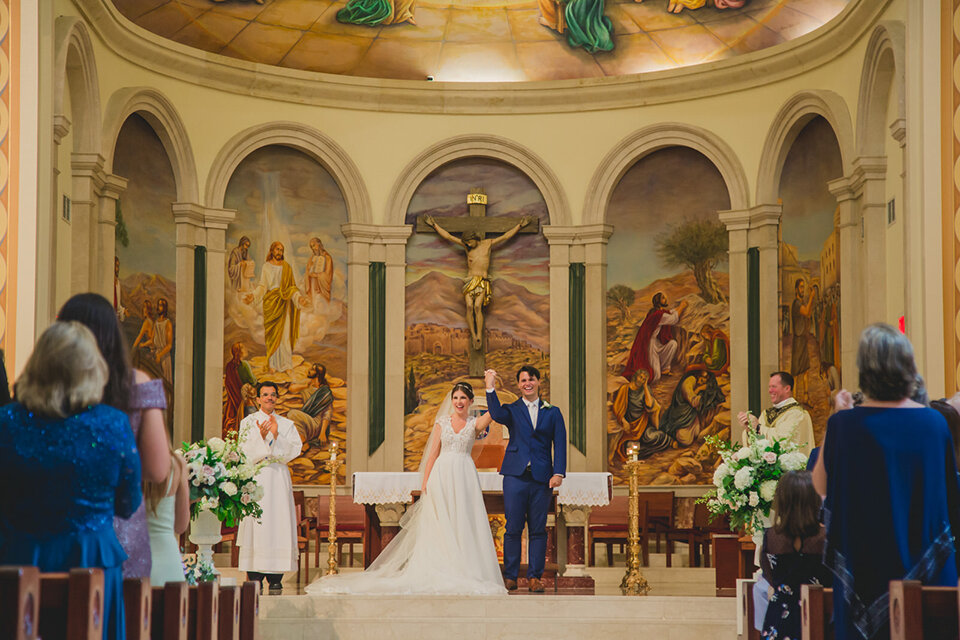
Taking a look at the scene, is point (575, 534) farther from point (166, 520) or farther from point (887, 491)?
point (887, 491)

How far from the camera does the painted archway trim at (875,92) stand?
1113 cm

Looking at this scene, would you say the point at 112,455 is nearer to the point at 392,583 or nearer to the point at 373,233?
the point at 392,583

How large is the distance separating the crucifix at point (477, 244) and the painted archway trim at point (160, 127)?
2.65 meters

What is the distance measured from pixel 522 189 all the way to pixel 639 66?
192 cm

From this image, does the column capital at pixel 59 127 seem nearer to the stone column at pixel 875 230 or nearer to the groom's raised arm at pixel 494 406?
the groom's raised arm at pixel 494 406

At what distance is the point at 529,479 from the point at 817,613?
4.93 metres

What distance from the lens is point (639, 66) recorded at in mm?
14125

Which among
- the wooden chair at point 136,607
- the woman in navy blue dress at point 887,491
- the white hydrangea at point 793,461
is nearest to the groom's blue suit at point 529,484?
the white hydrangea at point 793,461

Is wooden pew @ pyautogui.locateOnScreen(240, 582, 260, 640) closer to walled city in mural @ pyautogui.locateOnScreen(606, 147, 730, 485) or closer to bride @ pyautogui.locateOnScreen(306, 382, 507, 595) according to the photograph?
bride @ pyautogui.locateOnScreen(306, 382, 507, 595)

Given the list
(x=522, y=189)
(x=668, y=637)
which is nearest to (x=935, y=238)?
(x=668, y=637)

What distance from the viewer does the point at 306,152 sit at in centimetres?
1406

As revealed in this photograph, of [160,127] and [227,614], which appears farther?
[160,127]

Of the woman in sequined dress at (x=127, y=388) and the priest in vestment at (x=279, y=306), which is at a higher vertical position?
the priest in vestment at (x=279, y=306)

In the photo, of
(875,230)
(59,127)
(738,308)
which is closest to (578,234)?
(738,308)
